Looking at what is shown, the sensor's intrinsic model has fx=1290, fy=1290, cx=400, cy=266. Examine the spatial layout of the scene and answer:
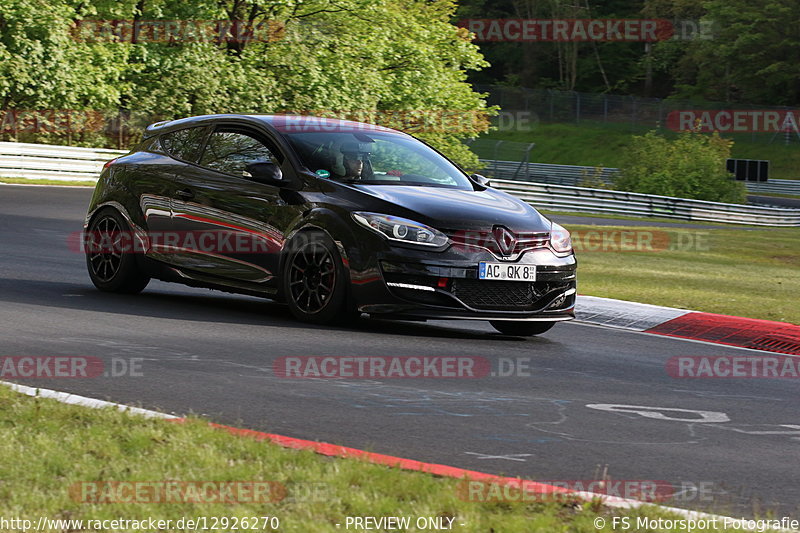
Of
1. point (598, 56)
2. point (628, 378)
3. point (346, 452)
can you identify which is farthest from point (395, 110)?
point (598, 56)

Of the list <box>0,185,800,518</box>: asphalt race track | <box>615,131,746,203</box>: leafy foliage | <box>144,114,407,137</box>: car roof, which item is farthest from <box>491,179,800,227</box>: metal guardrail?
<box>0,185,800,518</box>: asphalt race track

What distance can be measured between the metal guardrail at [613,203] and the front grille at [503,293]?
2869 cm

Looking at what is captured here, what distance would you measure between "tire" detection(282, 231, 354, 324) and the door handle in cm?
134

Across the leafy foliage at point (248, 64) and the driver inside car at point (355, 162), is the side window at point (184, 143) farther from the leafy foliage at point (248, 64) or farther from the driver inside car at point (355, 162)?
the leafy foliage at point (248, 64)

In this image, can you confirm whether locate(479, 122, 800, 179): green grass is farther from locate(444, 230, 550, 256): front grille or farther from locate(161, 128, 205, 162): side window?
locate(444, 230, 550, 256): front grille

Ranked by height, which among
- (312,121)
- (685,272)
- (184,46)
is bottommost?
(685,272)

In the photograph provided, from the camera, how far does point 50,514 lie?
4598 mm

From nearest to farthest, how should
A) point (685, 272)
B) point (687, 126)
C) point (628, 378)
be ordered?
point (628, 378)
point (685, 272)
point (687, 126)

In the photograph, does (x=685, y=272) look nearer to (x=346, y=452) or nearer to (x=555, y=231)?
(x=555, y=231)

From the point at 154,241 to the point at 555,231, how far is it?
3.57 m

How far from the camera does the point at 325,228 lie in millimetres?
10062

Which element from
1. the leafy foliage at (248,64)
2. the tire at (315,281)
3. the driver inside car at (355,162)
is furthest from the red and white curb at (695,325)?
the leafy foliage at (248,64)

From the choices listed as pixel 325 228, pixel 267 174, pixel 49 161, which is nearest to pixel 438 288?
pixel 325 228

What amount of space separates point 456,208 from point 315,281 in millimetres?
1256
